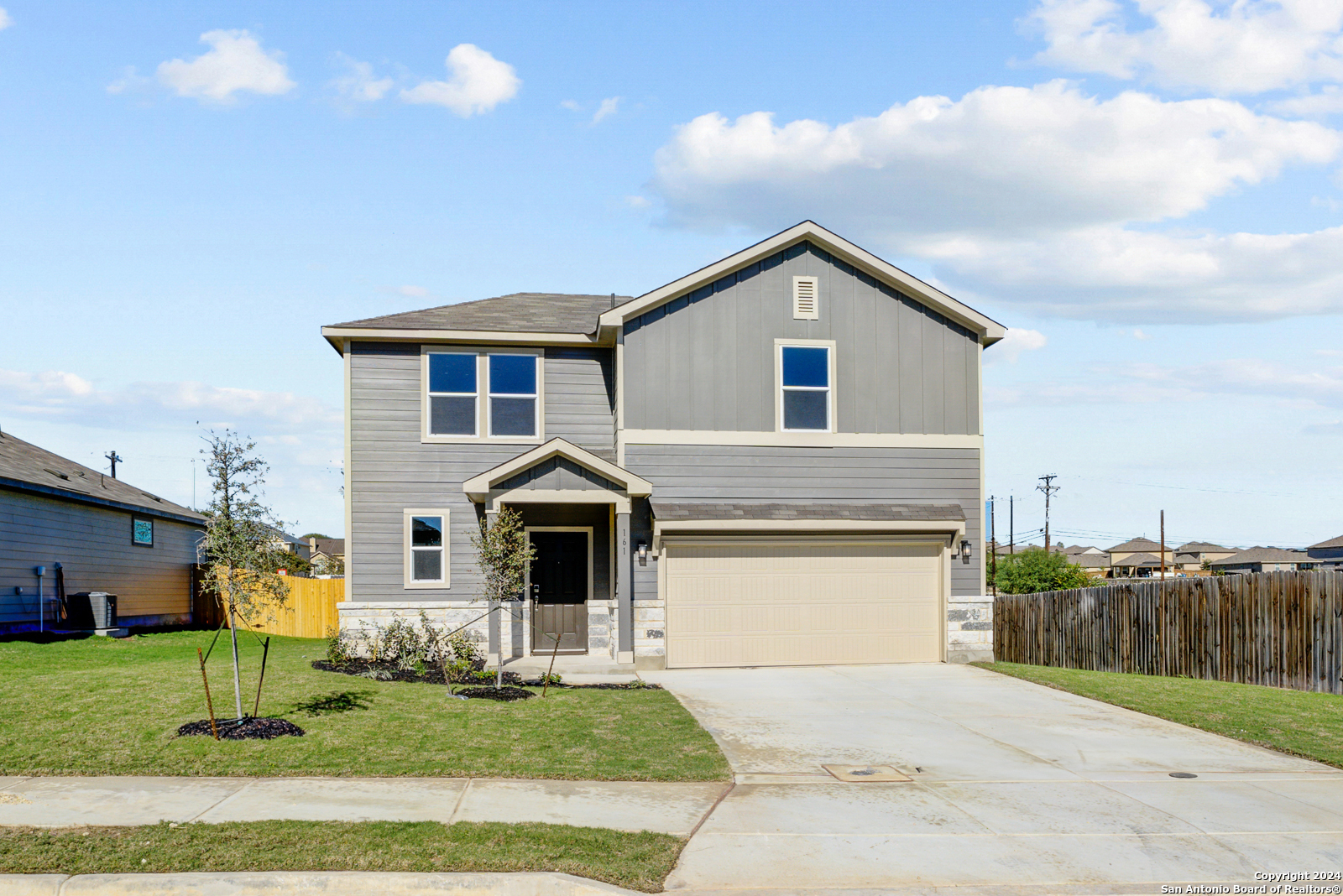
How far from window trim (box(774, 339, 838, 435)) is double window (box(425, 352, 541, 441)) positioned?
4326mm

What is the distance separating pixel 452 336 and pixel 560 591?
4.92 m

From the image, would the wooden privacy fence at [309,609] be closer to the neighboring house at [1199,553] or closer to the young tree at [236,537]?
the young tree at [236,537]

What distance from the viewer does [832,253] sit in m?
18.6

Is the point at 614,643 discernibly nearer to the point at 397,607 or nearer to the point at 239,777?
the point at 397,607

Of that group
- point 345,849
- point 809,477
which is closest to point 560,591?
point 809,477

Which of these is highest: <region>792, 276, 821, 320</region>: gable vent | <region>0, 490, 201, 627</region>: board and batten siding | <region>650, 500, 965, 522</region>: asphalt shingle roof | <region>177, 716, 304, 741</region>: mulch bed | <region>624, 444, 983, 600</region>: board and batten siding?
<region>792, 276, 821, 320</region>: gable vent

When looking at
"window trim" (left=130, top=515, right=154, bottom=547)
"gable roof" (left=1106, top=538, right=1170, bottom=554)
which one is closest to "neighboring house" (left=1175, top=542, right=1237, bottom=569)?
"gable roof" (left=1106, top=538, right=1170, bottom=554)

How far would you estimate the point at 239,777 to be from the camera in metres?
9.22

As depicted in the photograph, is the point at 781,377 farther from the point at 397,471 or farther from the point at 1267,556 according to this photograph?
the point at 1267,556

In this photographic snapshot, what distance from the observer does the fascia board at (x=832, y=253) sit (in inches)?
699

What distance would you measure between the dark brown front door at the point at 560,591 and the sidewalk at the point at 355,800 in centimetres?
924

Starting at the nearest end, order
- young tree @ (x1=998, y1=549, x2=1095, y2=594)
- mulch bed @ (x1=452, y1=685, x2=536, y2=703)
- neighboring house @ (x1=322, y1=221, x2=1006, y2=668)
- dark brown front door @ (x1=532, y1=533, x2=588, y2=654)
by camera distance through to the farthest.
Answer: mulch bed @ (x1=452, y1=685, x2=536, y2=703)
neighboring house @ (x1=322, y1=221, x2=1006, y2=668)
dark brown front door @ (x1=532, y1=533, x2=588, y2=654)
young tree @ (x1=998, y1=549, x2=1095, y2=594)

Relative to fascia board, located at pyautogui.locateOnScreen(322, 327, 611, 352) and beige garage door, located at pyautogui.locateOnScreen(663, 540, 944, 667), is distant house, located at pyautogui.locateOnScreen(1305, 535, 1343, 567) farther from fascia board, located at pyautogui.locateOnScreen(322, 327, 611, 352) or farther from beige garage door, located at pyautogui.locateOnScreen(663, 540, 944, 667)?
fascia board, located at pyautogui.locateOnScreen(322, 327, 611, 352)

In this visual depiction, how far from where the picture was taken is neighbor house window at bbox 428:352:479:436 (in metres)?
19.1
